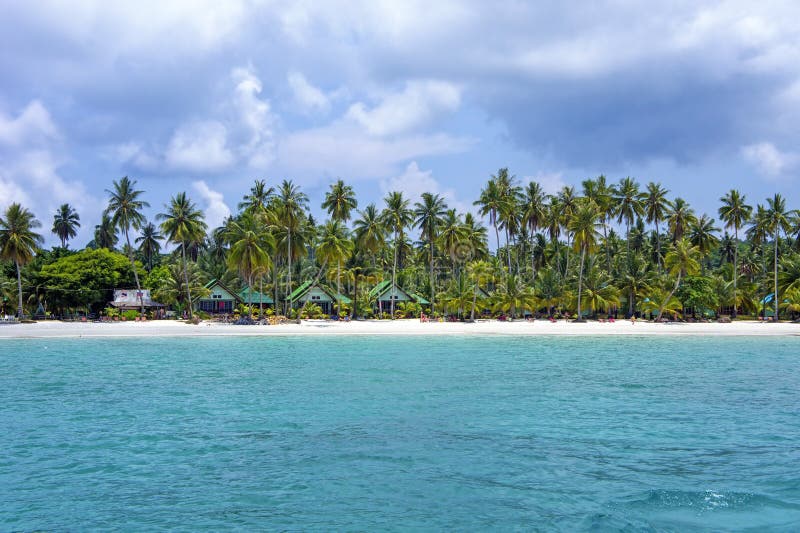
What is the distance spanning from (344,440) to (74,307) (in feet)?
212

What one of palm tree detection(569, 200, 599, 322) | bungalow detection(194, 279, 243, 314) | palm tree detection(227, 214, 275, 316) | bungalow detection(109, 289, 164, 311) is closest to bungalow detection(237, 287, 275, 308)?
bungalow detection(194, 279, 243, 314)

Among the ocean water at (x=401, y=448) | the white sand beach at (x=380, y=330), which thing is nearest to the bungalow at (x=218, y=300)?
the white sand beach at (x=380, y=330)

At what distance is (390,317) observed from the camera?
69875 mm

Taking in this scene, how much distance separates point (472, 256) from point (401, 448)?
63618 millimetres

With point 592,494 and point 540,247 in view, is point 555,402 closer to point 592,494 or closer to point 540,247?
point 592,494

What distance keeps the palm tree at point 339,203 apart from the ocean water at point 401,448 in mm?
37340

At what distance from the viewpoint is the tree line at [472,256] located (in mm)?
59750

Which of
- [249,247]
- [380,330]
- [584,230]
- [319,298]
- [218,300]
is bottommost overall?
[380,330]

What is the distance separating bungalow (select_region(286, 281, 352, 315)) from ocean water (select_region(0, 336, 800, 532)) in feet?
139

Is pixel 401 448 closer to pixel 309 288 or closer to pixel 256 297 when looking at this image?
pixel 309 288

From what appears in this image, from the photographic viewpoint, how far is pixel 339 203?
64.6m

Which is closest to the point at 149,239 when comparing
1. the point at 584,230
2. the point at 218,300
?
the point at 218,300

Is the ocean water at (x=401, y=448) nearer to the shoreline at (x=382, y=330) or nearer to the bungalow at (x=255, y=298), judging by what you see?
the shoreline at (x=382, y=330)

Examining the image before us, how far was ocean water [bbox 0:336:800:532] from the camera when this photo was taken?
1016 centimetres
